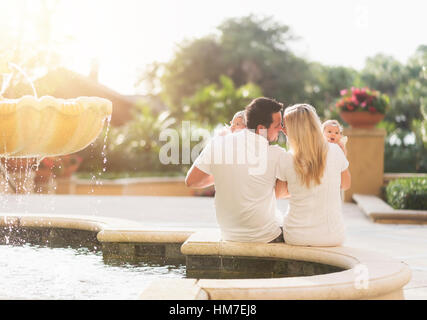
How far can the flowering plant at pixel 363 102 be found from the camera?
13.1 metres

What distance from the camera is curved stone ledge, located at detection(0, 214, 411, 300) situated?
128 inches

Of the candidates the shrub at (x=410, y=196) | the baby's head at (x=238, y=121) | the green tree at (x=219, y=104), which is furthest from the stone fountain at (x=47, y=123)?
the green tree at (x=219, y=104)

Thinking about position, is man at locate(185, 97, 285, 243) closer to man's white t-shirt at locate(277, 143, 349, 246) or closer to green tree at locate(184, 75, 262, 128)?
man's white t-shirt at locate(277, 143, 349, 246)

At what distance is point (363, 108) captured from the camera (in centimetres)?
1309

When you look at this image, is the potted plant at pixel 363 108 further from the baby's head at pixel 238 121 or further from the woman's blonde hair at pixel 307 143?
the woman's blonde hair at pixel 307 143

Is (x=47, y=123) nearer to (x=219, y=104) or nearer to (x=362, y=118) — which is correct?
(x=362, y=118)

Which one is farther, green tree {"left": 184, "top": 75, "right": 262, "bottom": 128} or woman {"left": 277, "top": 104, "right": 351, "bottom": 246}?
green tree {"left": 184, "top": 75, "right": 262, "bottom": 128}

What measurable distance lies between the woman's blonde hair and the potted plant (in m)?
9.09

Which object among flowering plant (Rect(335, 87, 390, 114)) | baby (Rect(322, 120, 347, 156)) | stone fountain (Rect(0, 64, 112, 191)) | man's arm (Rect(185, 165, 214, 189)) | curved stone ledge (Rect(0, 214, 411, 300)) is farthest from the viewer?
flowering plant (Rect(335, 87, 390, 114))

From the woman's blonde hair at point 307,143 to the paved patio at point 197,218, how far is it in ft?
3.27

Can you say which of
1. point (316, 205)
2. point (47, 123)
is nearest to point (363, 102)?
point (47, 123)

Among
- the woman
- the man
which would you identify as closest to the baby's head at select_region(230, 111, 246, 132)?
the man
